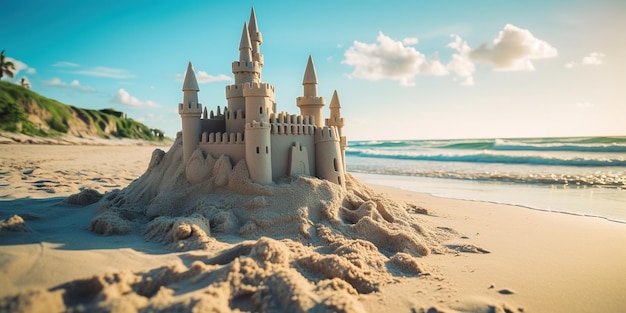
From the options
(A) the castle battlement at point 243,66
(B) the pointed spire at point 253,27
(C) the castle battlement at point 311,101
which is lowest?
(C) the castle battlement at point 311,101

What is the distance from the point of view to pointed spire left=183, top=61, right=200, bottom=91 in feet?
26.5

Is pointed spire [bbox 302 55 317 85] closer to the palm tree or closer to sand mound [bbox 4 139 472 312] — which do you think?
sand mound [bbox 4 139 472 312]

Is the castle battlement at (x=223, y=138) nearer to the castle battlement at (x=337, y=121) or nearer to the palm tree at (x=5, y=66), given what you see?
the castle battlement at (x=337, y=121)

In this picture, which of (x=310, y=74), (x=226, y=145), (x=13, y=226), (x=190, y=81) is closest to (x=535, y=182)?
(x=310, y=74)

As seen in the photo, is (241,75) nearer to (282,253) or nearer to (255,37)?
(255,37)

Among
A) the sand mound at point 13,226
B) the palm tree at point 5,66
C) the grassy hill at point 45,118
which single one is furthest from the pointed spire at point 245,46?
the palm tree at point 5,66

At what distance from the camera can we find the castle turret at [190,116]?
26.1 feet

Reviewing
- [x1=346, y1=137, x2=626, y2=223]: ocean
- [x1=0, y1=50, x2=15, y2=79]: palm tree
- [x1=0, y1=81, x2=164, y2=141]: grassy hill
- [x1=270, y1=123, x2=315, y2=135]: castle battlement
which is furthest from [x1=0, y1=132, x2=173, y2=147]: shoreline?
[x1=346, y1=137, x2=626, y2=223]: ocean

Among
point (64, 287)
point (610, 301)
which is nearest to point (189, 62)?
point (64, 287)

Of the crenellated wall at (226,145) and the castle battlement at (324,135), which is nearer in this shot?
the crenellated wall at (226,145)

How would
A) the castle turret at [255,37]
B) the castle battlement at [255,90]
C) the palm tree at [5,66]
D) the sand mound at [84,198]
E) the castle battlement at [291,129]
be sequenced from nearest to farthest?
the castle battlement at [255,90] → the castle battlement at [291,129] → the sand mound at [84,198] → the castle turret at [255,37] → the palm tree at [5,66]

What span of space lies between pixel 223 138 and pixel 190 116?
106cm

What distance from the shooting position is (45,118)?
31219mm

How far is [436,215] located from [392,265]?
4.74m
